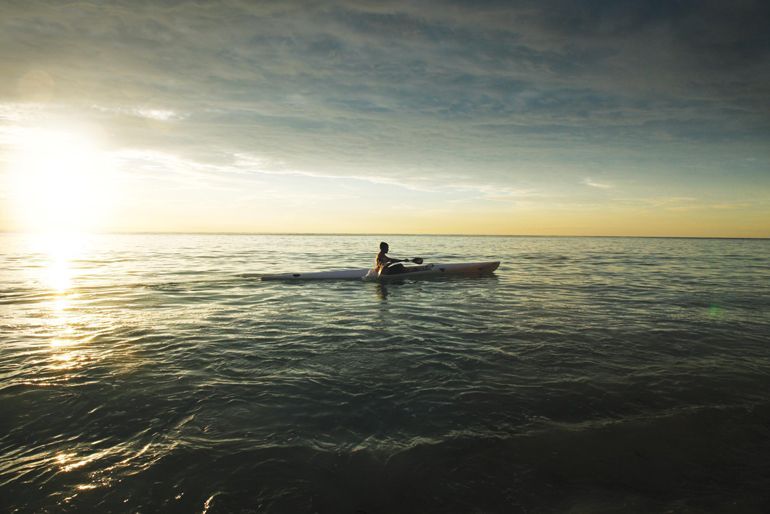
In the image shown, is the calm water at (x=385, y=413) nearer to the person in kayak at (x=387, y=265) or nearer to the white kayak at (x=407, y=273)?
the person in kayak at (x=387, y=265)

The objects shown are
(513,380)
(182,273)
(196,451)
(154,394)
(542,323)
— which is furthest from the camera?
(182,273)

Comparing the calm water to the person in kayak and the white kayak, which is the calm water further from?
the white kayak

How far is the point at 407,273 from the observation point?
18.3 metres

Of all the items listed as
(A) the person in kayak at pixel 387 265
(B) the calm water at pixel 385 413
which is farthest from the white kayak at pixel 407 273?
(B) the calm water at pixel 385 413

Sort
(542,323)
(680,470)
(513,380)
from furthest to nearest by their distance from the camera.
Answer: (542,323)
(513,380)
(680,470)

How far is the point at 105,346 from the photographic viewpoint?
7.50 m

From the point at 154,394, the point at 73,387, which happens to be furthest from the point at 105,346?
the point at 154,394

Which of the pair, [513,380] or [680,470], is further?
[513,380]

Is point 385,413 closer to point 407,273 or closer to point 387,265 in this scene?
point 387,265

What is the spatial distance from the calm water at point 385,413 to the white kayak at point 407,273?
25.3 feet

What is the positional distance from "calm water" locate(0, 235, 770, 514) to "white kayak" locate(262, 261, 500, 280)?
7.72 m

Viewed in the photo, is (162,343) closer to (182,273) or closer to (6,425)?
(6,425)

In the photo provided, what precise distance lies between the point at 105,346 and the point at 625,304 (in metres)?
13.5

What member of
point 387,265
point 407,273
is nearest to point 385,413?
point 387,265
